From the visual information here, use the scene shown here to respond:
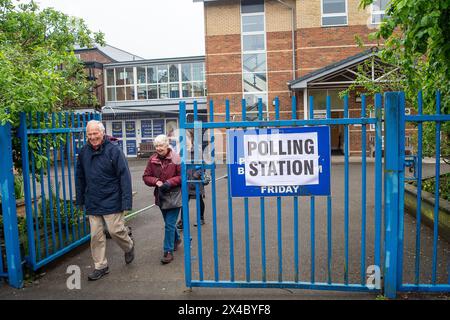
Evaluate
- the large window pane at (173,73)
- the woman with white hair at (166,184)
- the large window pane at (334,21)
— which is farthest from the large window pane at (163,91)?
the woman with white hair at (166,184)

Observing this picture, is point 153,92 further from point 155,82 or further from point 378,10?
point 378,10

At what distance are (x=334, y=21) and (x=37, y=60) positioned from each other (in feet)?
54.5

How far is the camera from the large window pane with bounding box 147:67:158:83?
24.9m

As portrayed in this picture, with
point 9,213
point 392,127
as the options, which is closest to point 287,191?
point 392,127

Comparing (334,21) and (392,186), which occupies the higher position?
(334,21)

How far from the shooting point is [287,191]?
375 centimetres

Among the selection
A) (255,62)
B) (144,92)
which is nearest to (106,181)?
(255,62)

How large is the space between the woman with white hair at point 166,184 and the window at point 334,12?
1603 centimetres

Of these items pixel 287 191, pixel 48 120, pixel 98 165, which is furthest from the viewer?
pixel 48 120

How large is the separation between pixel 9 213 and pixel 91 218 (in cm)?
83

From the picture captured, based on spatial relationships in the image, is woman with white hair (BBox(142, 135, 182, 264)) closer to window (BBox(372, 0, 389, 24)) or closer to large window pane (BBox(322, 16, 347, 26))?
large window pane (BBox(322, 16, 347, 26))

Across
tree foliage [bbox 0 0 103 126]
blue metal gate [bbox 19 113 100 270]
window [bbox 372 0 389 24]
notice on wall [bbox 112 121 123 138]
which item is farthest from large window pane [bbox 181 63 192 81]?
blue metal gate [bbox 19 113 100 270]

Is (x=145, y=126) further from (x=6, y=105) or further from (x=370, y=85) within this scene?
(x=6, y=105)

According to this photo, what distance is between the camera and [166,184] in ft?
15.6
